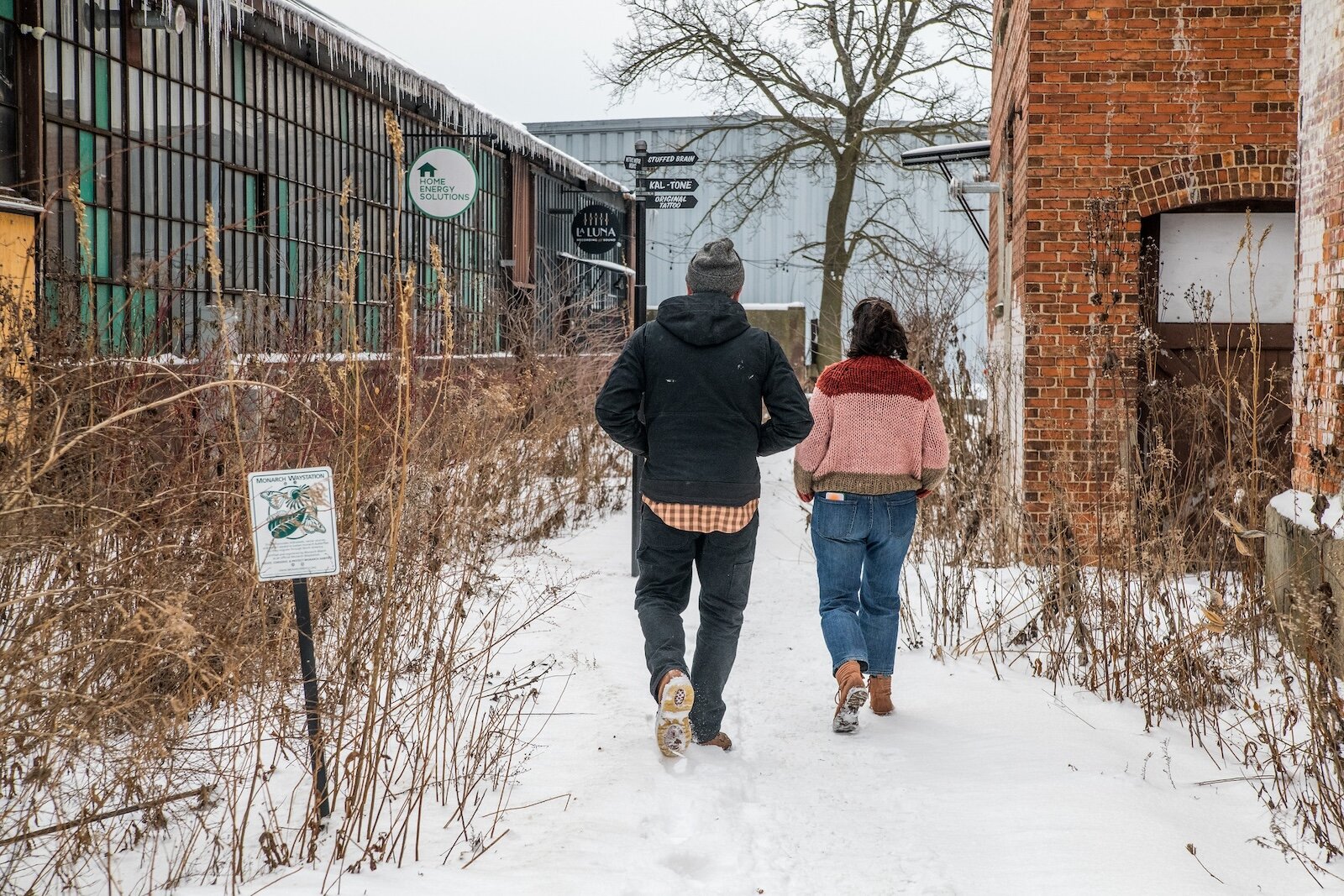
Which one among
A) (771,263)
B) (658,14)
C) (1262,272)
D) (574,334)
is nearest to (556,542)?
(574,334)

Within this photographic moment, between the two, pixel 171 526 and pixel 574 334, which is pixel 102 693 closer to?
pixel 171 526

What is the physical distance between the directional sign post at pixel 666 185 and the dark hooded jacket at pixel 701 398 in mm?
→ 4371

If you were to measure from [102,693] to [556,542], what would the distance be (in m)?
6.27

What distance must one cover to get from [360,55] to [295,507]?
1037cm

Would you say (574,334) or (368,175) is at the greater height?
(368,175)

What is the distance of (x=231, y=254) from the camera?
37.6 feet

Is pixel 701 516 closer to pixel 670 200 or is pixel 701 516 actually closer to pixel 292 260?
pixel 670 200

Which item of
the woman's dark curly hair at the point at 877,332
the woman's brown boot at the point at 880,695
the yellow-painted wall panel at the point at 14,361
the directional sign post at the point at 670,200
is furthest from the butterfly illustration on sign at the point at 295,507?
the directional sign post at the point at 670,200

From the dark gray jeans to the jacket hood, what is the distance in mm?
667

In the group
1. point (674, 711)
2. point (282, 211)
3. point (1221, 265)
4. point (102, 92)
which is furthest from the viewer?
point (282, 211)

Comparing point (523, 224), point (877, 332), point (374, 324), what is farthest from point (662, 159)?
point (523, 224)

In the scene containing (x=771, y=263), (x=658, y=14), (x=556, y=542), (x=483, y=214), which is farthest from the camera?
(x=771, y=263)

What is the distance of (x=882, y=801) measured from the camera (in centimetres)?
434

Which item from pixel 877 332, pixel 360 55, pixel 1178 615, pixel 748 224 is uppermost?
pixel 748 224
